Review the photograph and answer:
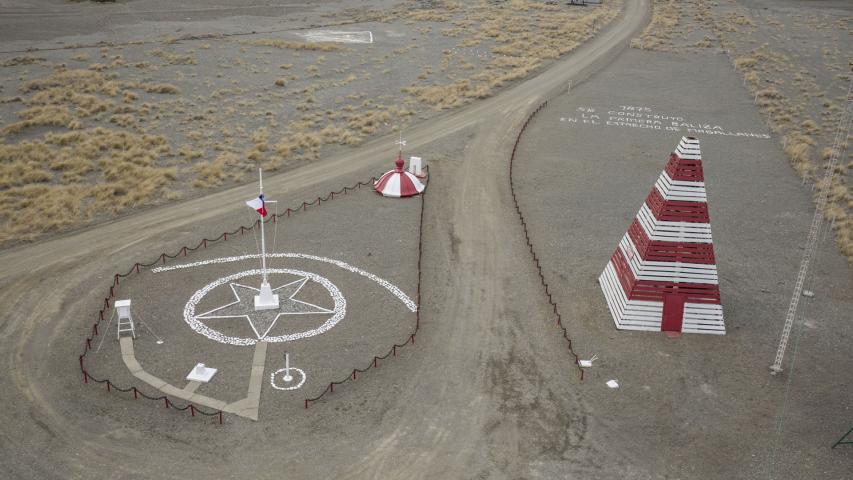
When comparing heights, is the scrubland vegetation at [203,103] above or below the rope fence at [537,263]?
above

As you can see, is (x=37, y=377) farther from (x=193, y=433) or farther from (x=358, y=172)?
(x=358, y=172)

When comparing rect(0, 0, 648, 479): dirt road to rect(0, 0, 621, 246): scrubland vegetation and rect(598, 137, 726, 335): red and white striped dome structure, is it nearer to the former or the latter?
rect(598, 137, 726, 335): red and white striped dome structure

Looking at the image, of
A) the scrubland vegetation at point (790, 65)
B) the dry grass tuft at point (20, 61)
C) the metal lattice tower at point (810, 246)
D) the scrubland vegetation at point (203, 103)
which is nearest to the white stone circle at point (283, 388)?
the metal lattice tower at point (810, 246)

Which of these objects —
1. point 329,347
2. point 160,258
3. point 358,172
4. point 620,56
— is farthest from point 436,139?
point 620,56

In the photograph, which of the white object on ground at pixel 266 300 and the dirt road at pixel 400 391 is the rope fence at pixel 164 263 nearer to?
the dirt road at pixel 400 391

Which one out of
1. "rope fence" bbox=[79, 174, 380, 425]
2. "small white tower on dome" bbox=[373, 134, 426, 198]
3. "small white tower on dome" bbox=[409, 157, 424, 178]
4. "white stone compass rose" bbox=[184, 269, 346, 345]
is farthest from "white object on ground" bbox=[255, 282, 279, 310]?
"small white tower on dome" bbox=[409, 157, 424, 178]
